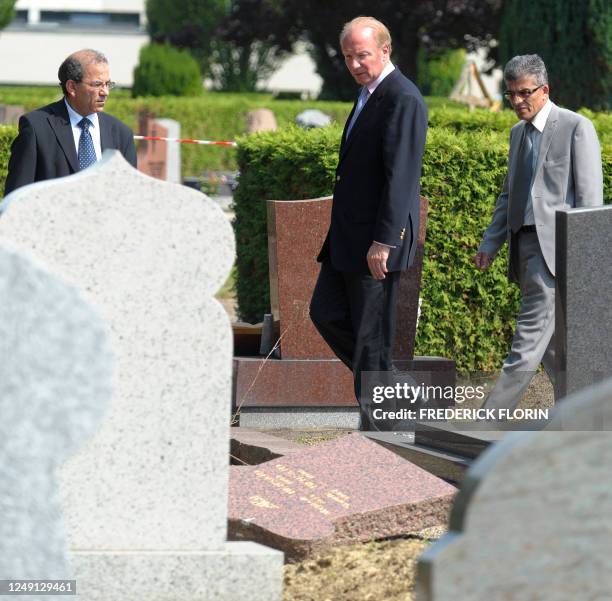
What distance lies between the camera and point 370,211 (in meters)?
5.98

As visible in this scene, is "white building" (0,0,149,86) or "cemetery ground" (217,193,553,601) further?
"white building" (0,0,149,86)

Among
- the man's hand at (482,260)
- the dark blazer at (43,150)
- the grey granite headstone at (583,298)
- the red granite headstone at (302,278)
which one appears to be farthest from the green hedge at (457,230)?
the grey granite headstone at (583,298)

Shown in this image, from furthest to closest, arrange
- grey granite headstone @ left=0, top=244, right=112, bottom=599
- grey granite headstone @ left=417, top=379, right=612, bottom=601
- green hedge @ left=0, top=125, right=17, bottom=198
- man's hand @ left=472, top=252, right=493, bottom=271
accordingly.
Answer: green hedge @ left=0, top=125, right=17, bottom=198 → man's hand @ left=472, top=252, right=493, bottom=271 → grey granite headstone @ left=0, top=244, right=112, bottom=599 → grey granite headstone @ left=417, top=379, right=612, bottom=601

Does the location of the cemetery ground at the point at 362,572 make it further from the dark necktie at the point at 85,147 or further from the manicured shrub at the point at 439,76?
the manicured shrub at the point at 439,76

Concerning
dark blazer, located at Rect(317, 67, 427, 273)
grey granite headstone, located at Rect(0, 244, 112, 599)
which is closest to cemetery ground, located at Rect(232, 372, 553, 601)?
grey granite headstone, located at Rect(0, 244, 112, 599)

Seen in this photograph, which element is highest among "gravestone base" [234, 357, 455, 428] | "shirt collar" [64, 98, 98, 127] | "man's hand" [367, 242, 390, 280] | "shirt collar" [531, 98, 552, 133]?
"shirt collar" [531, 98, 552, 133]

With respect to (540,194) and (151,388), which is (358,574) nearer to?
(151,388)

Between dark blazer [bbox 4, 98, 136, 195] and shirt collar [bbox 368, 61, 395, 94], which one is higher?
shirt collar [bbox 368, 61, 395, 94]

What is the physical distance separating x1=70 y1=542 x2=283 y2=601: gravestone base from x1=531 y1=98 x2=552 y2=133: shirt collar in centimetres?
295

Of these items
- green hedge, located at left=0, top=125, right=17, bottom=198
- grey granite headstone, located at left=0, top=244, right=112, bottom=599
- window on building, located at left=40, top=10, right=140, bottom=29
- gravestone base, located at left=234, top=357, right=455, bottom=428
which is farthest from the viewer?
window on building, located at left=40, top=10, right=140, bottom=29

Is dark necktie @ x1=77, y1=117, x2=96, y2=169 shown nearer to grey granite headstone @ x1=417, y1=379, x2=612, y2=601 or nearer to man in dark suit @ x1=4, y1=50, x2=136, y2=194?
man in dark suit @ x1=4, y1=50, x2=136, y2=194

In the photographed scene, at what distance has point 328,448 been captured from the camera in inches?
201

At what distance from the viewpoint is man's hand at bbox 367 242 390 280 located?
A: 5.82m

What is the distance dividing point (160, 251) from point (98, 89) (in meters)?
2.63
